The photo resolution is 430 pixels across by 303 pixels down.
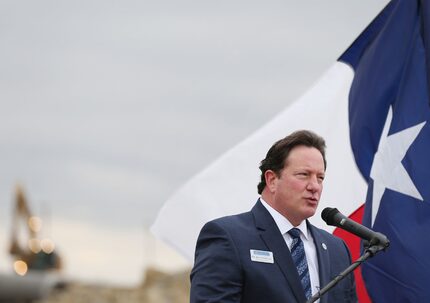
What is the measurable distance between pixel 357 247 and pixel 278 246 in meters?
2.15

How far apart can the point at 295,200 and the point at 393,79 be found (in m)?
→ 2.34

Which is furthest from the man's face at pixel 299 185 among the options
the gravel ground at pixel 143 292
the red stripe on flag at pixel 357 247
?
the gravel ground at pixel 143 292

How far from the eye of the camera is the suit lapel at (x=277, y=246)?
704cm

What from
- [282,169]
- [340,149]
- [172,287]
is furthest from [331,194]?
[172,287]

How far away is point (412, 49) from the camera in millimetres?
9219

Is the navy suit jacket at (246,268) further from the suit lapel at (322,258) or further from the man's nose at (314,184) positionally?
the man's nose at (314,184)

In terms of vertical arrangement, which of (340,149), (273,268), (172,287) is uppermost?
(172,287)

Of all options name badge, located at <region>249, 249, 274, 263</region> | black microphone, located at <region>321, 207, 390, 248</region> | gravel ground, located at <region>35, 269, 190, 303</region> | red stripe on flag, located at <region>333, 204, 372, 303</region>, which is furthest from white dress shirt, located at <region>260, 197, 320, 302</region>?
gravel ground, located at <region>35, 269, 190, 303</region>

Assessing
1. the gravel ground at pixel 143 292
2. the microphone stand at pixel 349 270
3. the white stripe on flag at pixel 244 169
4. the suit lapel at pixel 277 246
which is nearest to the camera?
the microphone stand at pixel 349 270

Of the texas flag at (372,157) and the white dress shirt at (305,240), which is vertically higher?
the texas flag at (372,157)

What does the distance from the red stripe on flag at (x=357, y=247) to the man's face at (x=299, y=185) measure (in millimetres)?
1732

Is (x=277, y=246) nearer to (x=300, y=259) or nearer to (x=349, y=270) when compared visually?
(x=300, y=259)

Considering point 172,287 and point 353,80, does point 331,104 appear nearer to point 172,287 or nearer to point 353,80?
point 353,80

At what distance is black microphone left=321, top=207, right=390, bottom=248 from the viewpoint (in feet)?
22.0
